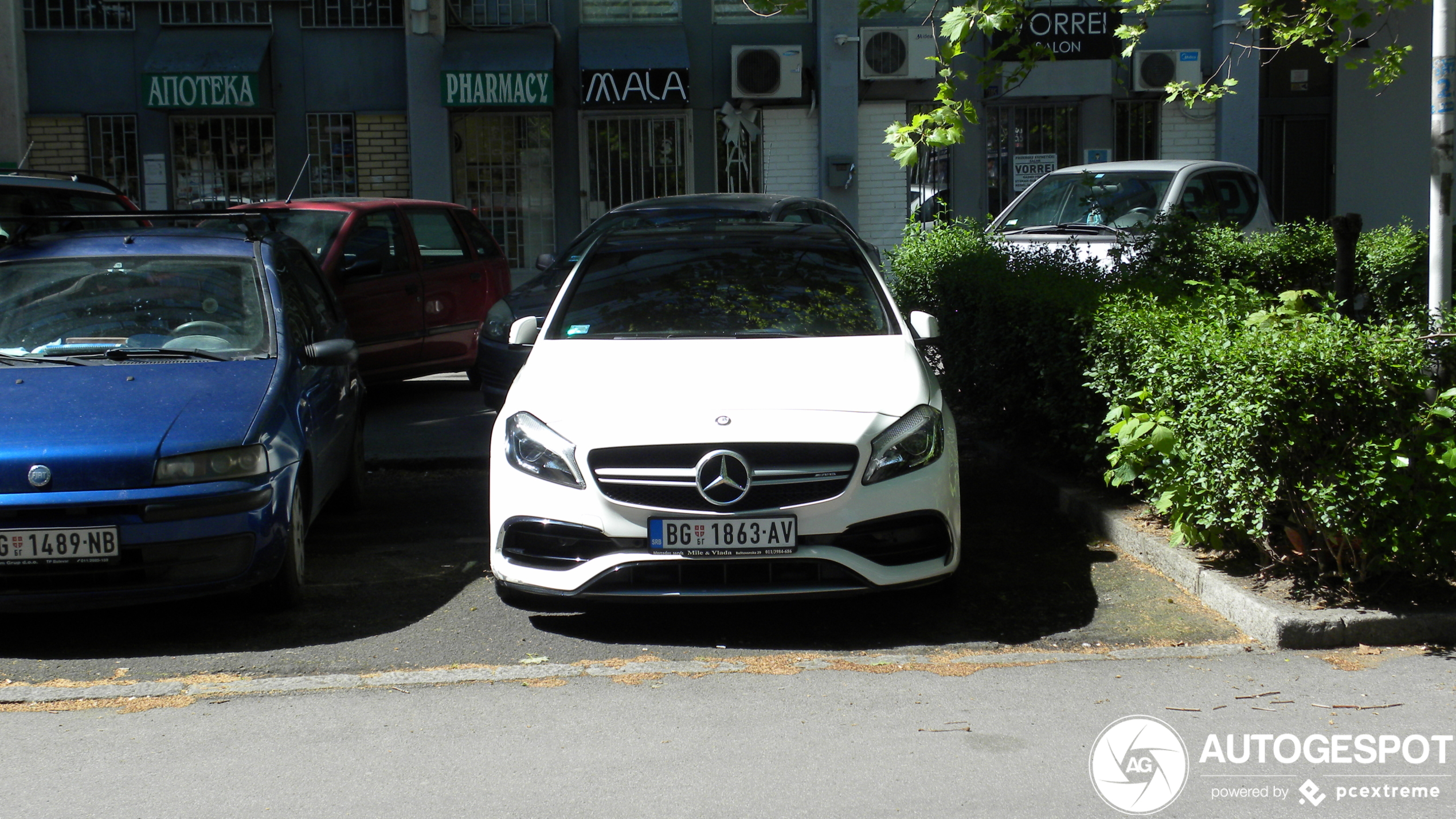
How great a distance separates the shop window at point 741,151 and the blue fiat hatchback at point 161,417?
41.8ft

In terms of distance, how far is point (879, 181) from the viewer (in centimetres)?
1950

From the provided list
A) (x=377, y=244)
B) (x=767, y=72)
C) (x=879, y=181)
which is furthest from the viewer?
(x=879, y=181)

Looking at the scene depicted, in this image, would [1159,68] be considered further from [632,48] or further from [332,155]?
[332,155]

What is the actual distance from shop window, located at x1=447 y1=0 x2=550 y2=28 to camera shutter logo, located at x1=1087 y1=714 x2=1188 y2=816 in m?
16.4

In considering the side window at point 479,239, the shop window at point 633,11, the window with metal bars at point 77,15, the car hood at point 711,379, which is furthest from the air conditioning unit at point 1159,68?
the car hood at point 711,379

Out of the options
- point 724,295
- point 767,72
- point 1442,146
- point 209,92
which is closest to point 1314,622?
point 1442,146

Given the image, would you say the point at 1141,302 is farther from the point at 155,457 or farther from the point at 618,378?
the point at 155,457

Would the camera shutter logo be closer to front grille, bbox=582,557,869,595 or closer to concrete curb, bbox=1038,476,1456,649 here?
concrete curb, bbox=1038,476,1456,649

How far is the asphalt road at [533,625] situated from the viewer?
5.09m

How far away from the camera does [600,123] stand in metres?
19.3

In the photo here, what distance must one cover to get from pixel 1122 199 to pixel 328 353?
7.56m

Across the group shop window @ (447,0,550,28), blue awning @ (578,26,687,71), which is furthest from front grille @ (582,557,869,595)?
shop window @ (447,0,550,28)

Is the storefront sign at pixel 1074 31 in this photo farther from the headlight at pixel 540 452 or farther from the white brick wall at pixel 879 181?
the headlight at pixel 540 452

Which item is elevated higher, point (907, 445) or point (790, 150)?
point (790, 150)
